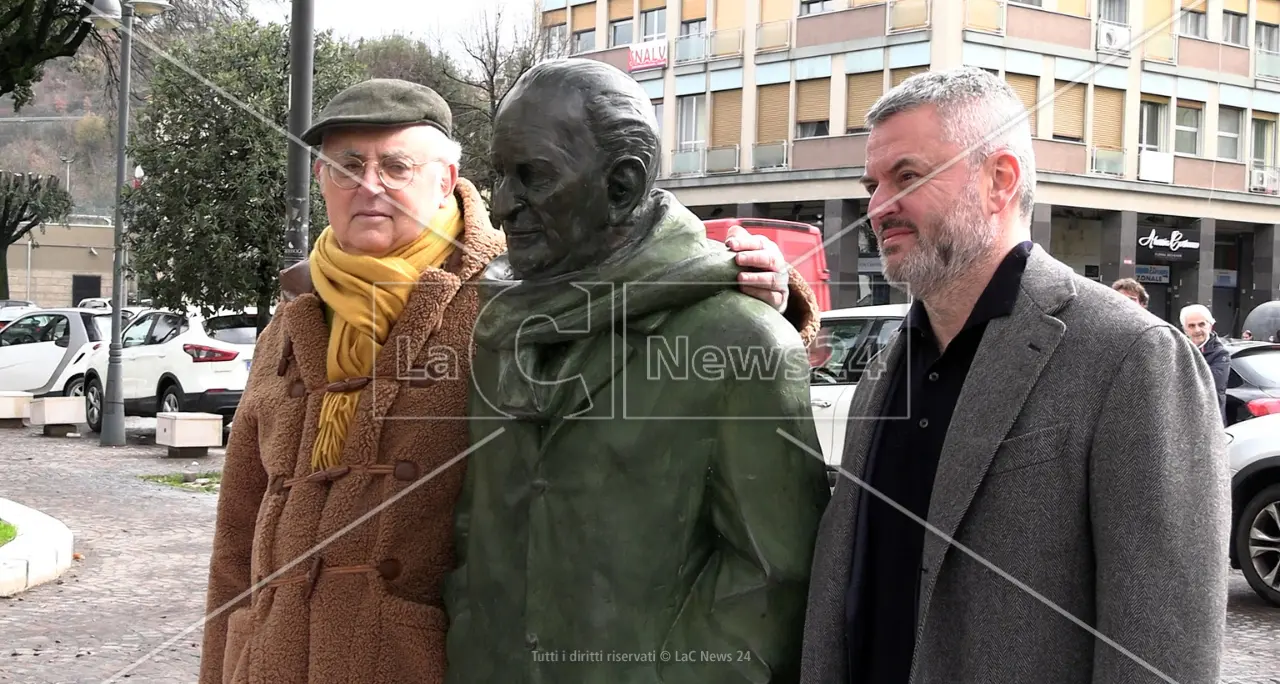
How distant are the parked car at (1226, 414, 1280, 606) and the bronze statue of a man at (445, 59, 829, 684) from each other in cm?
639

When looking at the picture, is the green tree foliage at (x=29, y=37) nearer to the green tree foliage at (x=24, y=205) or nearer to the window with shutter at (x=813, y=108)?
the window with shutter at (x=813, y=108)

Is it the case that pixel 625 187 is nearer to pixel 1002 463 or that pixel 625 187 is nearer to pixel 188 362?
→ pixel 1002 463

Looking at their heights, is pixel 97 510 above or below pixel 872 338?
below

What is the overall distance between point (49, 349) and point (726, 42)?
17760 millimetres

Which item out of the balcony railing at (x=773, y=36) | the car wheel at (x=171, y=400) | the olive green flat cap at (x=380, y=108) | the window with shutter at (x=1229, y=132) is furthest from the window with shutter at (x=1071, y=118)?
the olive green flat cap at (x=380, y=108)

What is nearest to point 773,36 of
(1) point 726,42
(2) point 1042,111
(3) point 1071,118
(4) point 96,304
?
(1) point 726,42

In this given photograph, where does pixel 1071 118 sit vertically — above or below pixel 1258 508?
above

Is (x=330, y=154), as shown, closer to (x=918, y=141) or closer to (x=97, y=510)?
(x=918, y=141)

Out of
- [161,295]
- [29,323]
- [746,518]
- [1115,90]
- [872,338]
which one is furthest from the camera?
[1115,90]

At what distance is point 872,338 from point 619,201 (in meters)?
8.06

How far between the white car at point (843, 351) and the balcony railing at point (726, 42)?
2154 centimetres

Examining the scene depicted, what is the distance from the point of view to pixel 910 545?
2037mm

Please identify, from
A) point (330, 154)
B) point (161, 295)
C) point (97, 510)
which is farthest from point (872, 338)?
point (161, 295)

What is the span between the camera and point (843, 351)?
10219 mm
